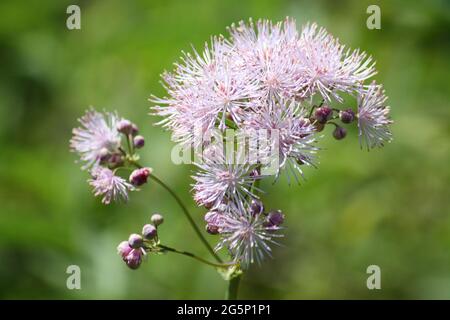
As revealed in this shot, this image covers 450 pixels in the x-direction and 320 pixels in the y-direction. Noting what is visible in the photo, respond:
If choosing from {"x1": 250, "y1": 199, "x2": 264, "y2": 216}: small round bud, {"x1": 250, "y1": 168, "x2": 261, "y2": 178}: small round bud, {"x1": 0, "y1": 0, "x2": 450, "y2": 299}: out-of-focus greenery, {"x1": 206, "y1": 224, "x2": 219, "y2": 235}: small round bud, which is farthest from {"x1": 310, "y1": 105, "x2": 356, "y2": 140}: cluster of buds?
{"x1": 0, "y1": 0, "x2": 450, "y2": 299}: out-of-focus greenery

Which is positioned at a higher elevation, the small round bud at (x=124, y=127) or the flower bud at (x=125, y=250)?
the small round bud at (x=124, y=127)

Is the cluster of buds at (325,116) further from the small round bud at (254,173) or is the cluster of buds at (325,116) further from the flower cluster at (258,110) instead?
the small round bud at (254,173)

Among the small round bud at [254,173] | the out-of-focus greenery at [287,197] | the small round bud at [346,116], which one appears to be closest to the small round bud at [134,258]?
the small round bud at [254,173]

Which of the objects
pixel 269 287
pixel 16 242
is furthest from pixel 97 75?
pixel 269 287

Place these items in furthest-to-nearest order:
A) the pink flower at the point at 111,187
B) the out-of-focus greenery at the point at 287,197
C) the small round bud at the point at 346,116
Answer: the out-of-focus greenery at the point at 287,197 < the pink flower at the point at 111,187 < the small round bud at the point at 346,116

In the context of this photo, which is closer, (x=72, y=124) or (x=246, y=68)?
(x=246, y=68)

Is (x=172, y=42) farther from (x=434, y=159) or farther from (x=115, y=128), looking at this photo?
(x=434, y=159)
